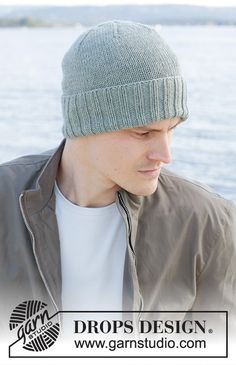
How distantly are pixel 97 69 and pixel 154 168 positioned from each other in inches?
11.2

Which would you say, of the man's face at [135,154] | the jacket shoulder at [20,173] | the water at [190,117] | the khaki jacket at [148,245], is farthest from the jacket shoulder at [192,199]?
the water at [190,117]

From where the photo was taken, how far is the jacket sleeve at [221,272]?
206 centimetres

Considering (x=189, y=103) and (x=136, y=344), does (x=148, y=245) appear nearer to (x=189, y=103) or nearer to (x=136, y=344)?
(x=136, y=344)

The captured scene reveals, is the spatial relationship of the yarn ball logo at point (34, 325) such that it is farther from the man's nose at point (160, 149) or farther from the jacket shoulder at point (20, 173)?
the man's nose at point (160, 149)

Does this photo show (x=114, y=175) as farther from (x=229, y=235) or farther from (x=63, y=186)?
(x=229, y=235)

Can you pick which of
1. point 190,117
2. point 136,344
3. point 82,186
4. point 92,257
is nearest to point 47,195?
point 82,186

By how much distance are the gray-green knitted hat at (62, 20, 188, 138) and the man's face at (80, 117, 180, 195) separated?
25 millimetres

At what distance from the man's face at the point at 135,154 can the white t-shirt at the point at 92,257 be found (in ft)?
0.42

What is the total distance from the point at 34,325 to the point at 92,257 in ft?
0.85

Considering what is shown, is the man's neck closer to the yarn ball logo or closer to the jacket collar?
the jacket collar

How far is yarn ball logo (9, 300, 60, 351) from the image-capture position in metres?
2.03

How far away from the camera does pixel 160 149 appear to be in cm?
191

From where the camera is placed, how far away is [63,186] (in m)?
2.12

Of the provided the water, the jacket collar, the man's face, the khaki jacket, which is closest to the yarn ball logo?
the khaki jacket
